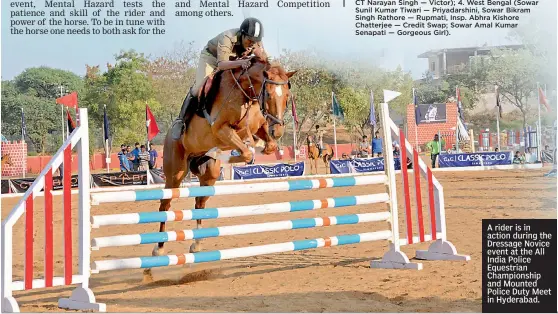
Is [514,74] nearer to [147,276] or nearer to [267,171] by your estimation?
[267,171]

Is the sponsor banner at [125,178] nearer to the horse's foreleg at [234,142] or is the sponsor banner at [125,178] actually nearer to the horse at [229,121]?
the horse at [229,121]

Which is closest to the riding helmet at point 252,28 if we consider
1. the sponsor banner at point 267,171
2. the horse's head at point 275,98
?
the horse's head at point 275,98

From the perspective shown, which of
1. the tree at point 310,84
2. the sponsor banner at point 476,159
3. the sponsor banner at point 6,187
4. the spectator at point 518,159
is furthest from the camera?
the tree at point 310,84

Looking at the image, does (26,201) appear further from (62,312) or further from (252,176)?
(252,176)

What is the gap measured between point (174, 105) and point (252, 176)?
64.5ft

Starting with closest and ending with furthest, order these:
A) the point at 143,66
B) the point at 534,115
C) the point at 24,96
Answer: the point at 143,66
the point at 24,96
the point at 534,115

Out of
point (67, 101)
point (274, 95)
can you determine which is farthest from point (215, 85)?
point (67, 101)

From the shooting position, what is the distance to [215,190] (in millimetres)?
6789

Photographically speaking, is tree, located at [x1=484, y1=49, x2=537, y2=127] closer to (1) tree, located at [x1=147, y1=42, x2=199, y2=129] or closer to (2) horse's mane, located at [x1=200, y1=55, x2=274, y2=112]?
(1) tree, located at [x1=147, y1=42, x2=199, y2=129]

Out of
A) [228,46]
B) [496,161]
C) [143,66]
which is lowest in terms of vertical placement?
[496,161]

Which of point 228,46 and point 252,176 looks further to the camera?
point 252,176

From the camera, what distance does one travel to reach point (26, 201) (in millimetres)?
5605

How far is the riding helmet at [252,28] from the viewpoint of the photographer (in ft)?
25.9

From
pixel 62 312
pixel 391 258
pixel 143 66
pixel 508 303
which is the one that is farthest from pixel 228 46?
pixel 143 66
